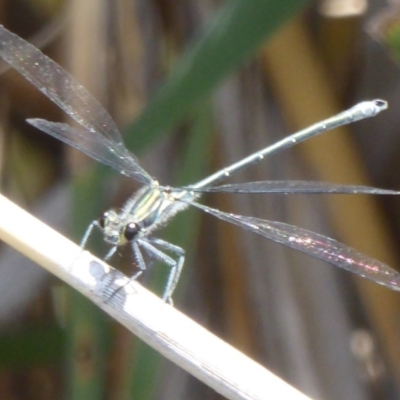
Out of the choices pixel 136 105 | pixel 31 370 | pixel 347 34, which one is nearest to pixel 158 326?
pixel 136 105

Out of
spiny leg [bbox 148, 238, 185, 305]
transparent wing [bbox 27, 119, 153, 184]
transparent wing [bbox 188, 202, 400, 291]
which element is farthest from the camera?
transparent wing [bbox 27, 119, 153, 184]

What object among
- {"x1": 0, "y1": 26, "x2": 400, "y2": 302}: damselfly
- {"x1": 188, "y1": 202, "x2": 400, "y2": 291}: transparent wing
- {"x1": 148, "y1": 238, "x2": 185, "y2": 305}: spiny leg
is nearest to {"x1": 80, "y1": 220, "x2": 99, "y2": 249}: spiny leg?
{"x1": 0, "y1": 26, "x2": 400, "y2": 302}: damselfly

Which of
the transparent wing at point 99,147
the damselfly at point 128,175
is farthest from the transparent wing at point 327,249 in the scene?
the transparent wing at point 99,147

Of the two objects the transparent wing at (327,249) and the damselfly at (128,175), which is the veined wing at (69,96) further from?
the transparent wing at (327,249)

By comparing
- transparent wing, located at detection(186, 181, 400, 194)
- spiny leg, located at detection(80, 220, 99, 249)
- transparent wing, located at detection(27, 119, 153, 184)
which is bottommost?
spiny leg, located at detection(80, 220, 99, 249)

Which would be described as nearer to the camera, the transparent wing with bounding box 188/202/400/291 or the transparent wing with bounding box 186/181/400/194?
the transparent wing with bounding box 188/202/400/291

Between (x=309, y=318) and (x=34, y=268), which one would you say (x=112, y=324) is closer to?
(x=34, y=268)

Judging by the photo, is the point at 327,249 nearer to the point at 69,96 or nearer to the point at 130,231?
the point at 130,231

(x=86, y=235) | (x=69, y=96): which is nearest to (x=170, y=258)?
(x=86, y=235)

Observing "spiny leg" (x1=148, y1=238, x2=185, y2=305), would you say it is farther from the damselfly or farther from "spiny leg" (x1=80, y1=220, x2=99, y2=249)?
"spiny leg" (x1=80, y1=220, x2=99, y2=249)
